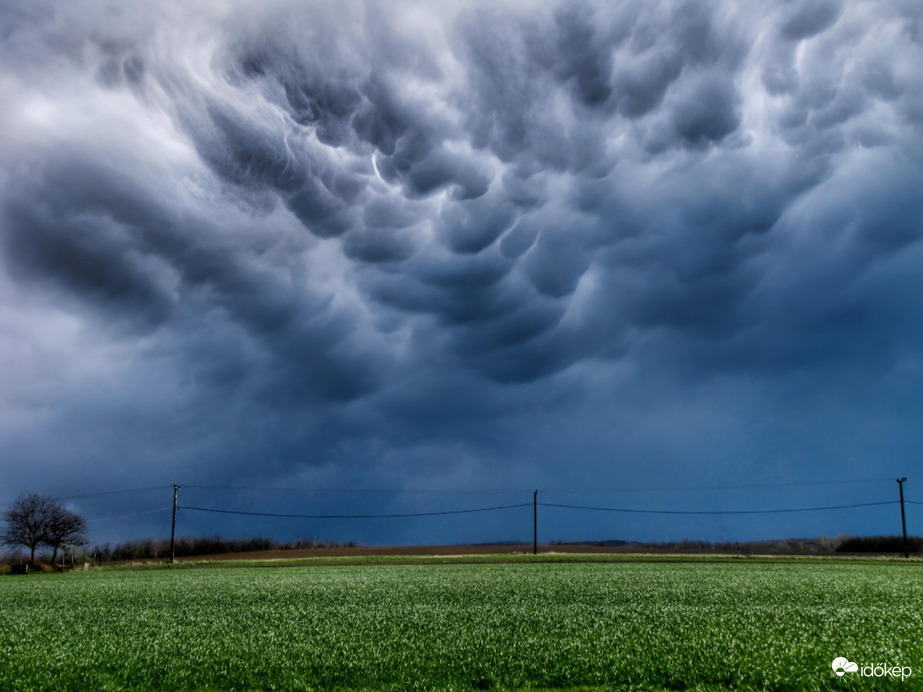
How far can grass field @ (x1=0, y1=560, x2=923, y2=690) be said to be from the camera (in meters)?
9.52

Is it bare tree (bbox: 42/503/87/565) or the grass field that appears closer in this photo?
the grass field

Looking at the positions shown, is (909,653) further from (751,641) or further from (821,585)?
(821,585)

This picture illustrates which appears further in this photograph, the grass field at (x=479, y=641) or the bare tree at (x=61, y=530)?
the bare tree at (x=61, y=530)

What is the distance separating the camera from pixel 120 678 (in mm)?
10133

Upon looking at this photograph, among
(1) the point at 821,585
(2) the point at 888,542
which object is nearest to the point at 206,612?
(1) the point at 821,585

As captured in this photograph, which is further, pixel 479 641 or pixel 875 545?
pixel 875 545

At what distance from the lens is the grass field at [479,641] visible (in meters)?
9.52

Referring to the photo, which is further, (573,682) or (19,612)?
(19,612)

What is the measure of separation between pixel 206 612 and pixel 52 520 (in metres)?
86.9

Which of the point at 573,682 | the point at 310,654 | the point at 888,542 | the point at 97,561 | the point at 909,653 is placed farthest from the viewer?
the point at 888,542

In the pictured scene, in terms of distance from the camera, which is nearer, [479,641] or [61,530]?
[479,641]

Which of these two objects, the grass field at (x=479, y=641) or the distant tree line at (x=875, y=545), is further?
the distant tree line at (x=875, y=545)

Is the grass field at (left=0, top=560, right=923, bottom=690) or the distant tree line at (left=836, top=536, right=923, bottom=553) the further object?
the distant tree line at (left=836, top=536, right=923, bottom=553)

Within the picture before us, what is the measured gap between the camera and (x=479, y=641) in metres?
11.5
